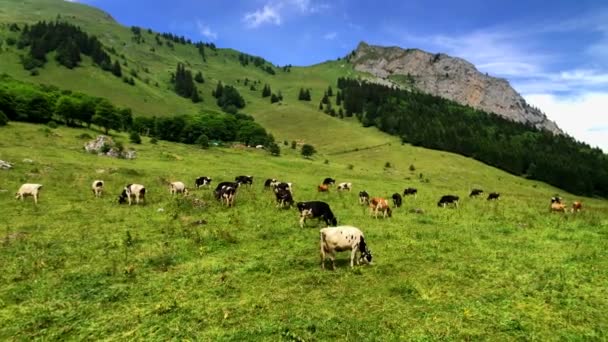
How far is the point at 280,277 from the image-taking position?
15852 mm

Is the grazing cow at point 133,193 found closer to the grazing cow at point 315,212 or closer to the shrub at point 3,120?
the grazing cow at point 315,212

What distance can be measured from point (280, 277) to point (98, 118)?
8492 centimetres

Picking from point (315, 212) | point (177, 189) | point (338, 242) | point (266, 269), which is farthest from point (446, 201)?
point (266, 269)

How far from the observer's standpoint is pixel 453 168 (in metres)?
112

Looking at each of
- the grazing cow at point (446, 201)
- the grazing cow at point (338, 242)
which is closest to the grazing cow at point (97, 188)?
the grazing cow at point (338, 242)

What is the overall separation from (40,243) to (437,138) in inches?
6007

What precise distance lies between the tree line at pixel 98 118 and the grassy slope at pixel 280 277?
61128 millimetres

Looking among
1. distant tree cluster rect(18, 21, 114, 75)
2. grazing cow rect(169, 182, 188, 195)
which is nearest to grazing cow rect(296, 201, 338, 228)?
grazing cow rect(169, 182, 188, 195)

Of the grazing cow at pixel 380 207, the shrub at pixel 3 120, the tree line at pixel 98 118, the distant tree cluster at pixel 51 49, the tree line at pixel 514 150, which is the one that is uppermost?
the distant tree cluster at pixel 51 49

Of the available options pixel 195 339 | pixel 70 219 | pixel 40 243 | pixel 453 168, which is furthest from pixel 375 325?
pixel 453 168

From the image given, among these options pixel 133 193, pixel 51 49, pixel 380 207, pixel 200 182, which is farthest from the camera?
pixel 51 49

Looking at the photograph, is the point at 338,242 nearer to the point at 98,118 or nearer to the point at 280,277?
the point at 280,277

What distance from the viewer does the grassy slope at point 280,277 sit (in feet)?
39.4

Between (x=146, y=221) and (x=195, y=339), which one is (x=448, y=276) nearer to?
(x=195, y=339)
